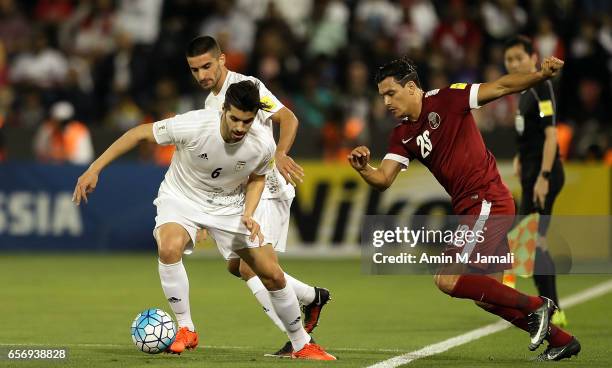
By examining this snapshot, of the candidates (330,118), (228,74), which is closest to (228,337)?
(228,74)

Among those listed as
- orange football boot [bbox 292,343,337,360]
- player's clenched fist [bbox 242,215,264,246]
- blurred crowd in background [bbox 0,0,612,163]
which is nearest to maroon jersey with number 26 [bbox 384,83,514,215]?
player's clenched fist [bbox 242,215,264,246]

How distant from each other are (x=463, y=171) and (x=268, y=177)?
5.06ft

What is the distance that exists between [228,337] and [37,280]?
500cm

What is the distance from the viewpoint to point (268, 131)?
28.7 ft

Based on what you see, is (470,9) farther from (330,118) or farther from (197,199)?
(197,199)

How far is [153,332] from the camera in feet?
27.2

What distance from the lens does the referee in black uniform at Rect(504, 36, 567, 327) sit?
10102 mm

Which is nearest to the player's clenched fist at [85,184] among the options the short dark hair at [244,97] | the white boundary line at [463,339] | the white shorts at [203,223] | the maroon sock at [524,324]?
the white shorts at [203,223]

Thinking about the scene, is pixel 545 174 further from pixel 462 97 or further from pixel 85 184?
pixel 85 184

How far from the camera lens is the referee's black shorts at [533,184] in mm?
10414

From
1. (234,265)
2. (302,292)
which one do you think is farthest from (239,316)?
(302,292)

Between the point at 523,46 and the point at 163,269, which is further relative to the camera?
the point at 523,46

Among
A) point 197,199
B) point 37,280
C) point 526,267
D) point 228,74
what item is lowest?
point 37,280

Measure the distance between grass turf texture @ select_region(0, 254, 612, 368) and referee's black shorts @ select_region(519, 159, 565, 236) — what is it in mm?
860
